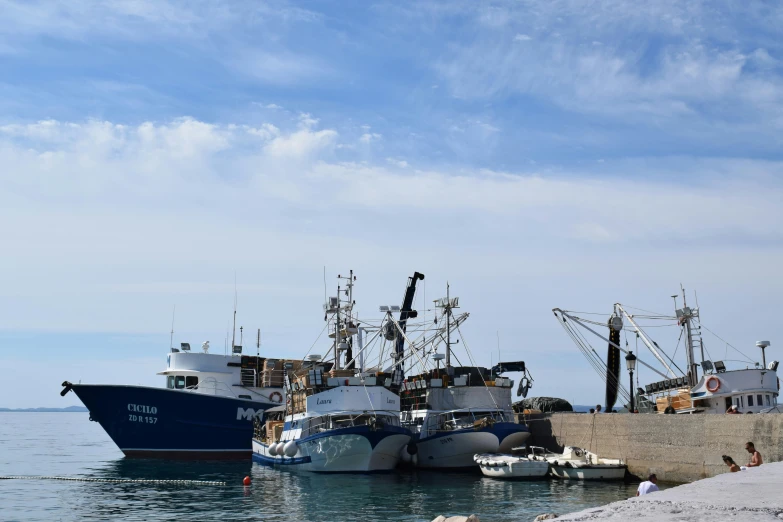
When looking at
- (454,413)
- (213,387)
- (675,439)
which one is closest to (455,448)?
(454,413)

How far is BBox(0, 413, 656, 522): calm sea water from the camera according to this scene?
27422 millimetres

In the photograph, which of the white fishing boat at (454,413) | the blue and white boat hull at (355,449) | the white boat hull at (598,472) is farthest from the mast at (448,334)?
the white boat hull at (598,472)

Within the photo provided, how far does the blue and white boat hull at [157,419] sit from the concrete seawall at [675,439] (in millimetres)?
22265

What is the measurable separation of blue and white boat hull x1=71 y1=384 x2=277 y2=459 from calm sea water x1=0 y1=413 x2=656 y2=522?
5083 mm

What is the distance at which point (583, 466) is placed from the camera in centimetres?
3434

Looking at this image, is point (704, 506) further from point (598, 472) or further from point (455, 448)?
point (455, 448)

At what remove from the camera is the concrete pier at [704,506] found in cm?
1061

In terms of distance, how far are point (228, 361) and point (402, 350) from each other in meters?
12.2

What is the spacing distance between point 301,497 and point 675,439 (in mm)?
15532

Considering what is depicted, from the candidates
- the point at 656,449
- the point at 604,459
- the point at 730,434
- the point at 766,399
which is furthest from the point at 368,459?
the point at 766,399

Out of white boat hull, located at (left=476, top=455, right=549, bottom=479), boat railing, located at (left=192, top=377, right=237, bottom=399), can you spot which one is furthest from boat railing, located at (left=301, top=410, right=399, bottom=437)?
boat railing, located at (left=192, top=377, right=237, bottom=399)

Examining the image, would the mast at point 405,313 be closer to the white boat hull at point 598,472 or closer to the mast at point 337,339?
the mast at point 337,339

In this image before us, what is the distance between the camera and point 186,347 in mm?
52281

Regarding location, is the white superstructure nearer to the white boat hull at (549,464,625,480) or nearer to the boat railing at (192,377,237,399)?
the boat railing at (192,377,237,399)
